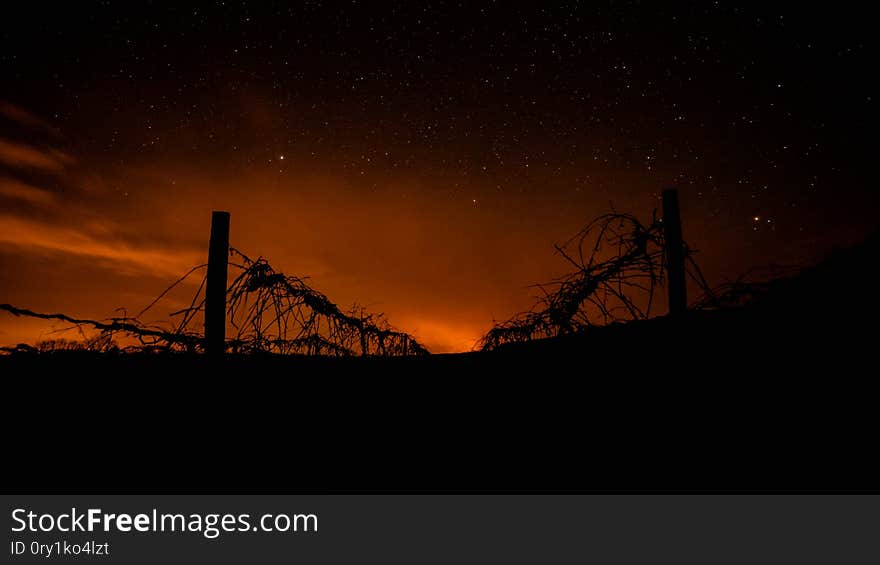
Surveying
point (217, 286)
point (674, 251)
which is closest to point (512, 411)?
point (674, 251)

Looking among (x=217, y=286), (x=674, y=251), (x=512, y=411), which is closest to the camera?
(x=512, y=411)

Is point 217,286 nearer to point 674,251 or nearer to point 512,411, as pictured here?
point 512,411

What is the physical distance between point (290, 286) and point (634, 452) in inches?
117

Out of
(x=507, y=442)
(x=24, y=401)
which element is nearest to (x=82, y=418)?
(x=24, y=401)

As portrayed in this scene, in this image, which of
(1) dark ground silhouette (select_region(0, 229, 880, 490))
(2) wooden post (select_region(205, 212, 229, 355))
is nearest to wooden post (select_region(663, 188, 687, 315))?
(1) dark ground silhouette (select_region(0, 229, 880, 490))

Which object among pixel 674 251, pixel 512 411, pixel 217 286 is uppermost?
pixel 674 251

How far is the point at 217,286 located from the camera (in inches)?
130

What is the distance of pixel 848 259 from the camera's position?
1.73 metres

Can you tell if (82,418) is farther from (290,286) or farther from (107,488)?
(290,286)

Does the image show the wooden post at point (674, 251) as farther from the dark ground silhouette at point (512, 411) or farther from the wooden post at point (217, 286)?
the wooden post at point (217, 286)

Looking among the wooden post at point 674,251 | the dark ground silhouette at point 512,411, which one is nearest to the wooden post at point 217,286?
the dark ground silhouette at point 512,411

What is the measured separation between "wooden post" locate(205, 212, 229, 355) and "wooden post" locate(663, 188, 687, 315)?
10.1ft

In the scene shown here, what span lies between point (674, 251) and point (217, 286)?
10.7ft

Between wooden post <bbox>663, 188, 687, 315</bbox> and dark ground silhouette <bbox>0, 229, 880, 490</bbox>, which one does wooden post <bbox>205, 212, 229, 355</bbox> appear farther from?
wooden post <bbox>663, 188, 687, 315</bbox>
